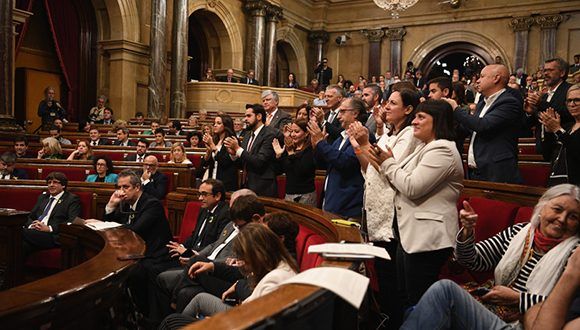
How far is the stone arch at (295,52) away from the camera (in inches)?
690

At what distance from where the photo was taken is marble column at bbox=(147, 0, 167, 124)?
39.3 ft

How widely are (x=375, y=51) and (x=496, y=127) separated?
15.1 m

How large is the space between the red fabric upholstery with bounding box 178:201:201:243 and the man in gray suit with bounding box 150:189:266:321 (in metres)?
0.59

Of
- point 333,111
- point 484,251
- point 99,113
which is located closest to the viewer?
point 484,251

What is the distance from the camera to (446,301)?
189 centimetres

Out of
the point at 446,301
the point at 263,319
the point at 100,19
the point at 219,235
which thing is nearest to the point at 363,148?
the point at 446,301

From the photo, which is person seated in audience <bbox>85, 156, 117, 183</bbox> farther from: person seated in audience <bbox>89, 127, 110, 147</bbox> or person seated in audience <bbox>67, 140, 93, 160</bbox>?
person seated in audience <bbox>89, 127, 110, 147</bbox>

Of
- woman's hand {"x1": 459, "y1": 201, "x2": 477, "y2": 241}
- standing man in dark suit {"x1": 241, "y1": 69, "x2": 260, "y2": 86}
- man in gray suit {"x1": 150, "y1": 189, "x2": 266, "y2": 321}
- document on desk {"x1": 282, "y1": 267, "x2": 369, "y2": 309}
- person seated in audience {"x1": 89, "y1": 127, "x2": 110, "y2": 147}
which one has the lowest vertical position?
man in gray suit {"x1": 150, "y1": 189, "x2": 266, "y2": 321}

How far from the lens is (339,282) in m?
1.35

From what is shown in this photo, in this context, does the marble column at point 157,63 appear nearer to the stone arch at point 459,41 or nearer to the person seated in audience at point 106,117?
the person seated in audience at point 106,117

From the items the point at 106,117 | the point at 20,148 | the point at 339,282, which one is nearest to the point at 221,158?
the point at 339,282

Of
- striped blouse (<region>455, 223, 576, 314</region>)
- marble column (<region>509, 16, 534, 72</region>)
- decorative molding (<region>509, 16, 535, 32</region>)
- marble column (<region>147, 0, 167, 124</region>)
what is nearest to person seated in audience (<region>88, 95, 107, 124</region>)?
marble column (<region>147, 0, 167, 124</region>)

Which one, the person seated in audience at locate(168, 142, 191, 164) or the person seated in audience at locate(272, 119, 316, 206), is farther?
the person seated in audience at locate(168, 142, 191, 164)

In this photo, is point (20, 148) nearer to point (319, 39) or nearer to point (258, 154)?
point (258, 154)
